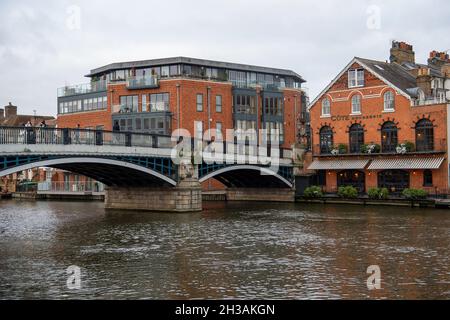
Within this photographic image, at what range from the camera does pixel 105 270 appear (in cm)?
2341

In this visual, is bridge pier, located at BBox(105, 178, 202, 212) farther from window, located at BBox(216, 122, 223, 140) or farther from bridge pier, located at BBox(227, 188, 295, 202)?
window, located at BBox(216, 122, 223, 140)

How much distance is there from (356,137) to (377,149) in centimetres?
362

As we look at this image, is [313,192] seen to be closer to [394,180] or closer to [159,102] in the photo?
[394,180]

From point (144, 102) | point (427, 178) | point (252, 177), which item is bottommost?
point (427, 178)

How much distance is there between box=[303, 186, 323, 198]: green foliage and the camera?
60.9 m

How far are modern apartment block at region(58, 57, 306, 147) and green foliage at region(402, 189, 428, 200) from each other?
86.6 feet

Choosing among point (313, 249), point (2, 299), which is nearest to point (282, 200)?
point (313, 249)

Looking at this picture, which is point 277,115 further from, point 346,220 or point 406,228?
point 406,228

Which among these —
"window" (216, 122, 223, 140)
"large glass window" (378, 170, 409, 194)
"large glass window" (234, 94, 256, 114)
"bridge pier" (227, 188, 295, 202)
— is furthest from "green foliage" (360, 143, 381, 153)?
"large glass window" (234, 94, 256, 114)

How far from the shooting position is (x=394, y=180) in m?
57.8

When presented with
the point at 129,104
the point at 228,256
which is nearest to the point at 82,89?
the point at 129,104

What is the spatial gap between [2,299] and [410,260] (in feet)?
52.1

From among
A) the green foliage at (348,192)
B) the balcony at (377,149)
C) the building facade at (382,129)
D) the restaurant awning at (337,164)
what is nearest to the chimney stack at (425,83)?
the building facade at (382,129)

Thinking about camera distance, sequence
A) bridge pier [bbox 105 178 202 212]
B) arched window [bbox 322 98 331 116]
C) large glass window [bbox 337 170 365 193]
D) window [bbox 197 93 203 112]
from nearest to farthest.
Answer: bridge pier [bbox 105 178 202 212] < large glass window [bbox 337 170 365 193] < arched window [bbox 322 98 331 116] < window [bbox 197 93 203 112]
